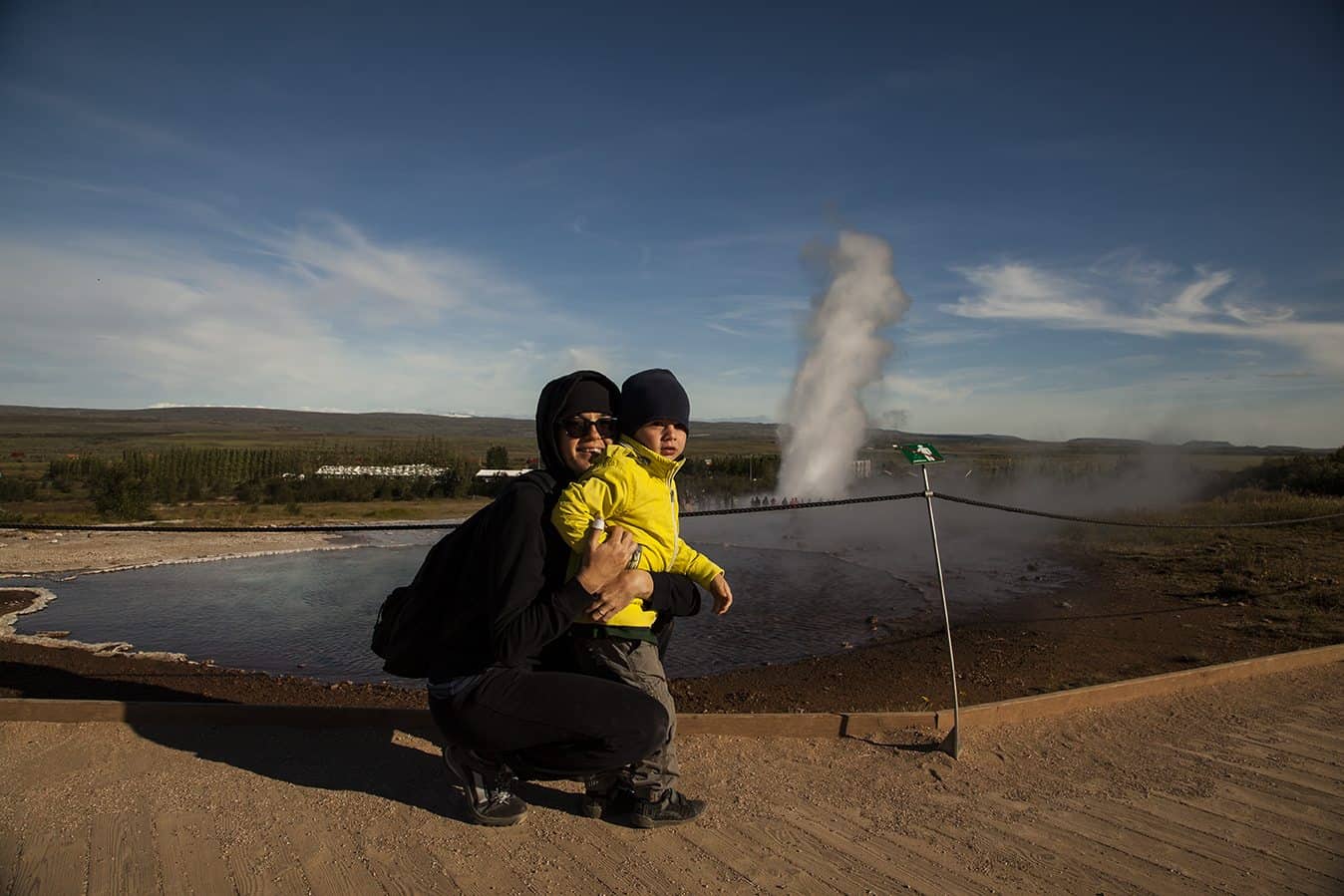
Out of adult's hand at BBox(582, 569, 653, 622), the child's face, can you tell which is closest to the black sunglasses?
the child's face

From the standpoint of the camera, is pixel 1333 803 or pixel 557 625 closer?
pixel 557 625

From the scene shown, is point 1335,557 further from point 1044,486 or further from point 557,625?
point 1044,486

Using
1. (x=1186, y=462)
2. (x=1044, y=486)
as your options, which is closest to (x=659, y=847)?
(x=1044, y=486)

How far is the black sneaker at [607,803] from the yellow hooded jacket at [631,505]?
2.69ft

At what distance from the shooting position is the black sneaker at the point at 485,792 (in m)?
3.45

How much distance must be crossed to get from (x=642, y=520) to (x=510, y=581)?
605 millimetres

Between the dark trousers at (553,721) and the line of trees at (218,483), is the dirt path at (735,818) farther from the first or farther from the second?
the line of trees at (218,483)

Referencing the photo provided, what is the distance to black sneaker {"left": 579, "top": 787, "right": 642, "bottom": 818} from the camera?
3.57 m

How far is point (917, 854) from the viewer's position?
11.0ft

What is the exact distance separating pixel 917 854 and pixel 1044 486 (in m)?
37.1

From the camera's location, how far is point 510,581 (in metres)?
2.95

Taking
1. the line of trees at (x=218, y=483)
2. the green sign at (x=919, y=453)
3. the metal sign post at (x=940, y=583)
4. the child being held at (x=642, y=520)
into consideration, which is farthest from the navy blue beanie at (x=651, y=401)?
the line of trees at (x=218, y=483)

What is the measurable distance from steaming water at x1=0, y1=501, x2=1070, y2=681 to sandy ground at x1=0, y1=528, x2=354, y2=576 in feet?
3.65

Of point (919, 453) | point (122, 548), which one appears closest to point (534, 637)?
point (919, 453)
